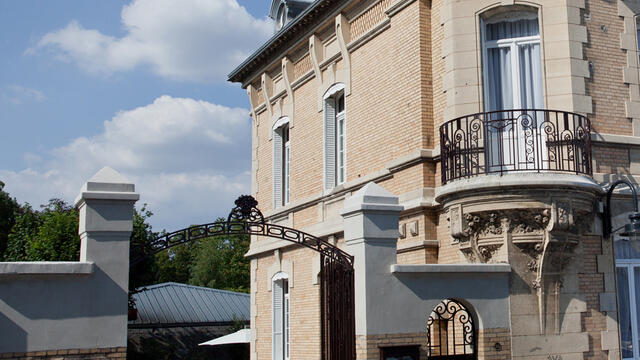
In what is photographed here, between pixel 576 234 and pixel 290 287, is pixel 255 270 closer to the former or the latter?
pixel 290 287

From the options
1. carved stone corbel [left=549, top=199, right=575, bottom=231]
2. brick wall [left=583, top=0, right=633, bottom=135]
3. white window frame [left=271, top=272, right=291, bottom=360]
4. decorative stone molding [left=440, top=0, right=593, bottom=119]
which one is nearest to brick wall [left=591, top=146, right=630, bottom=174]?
brick wall [left=583, top=0, right=633, bottom=135]

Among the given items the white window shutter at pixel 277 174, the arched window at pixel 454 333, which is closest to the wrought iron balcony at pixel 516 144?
the arched window at pixel 454 333

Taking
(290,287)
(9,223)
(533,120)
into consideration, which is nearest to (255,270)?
(290,287)

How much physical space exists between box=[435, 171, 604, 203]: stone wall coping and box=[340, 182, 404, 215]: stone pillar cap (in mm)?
1457

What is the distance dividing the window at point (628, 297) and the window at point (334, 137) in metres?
6.60

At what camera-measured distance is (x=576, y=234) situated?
11133 mm

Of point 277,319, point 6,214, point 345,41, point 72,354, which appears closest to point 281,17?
point 345,41

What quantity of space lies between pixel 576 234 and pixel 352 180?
555 cm

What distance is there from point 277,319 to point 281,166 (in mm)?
4163

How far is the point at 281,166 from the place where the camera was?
2055cm

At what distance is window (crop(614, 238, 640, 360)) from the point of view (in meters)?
11.8

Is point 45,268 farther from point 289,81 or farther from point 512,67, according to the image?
point 289,81

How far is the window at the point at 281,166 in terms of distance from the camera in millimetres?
20359

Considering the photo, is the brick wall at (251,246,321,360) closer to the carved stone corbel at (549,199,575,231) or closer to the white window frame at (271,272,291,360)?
the white window frame at (271,272,291,360)
